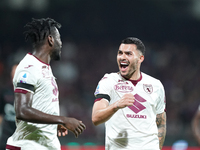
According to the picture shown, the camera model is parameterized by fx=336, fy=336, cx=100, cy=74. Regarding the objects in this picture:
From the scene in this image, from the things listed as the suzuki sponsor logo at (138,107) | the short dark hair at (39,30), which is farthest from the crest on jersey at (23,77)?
the suzuki sponsor logo at (138,107)

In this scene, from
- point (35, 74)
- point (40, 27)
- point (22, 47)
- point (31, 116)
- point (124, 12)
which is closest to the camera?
point (31, 116)

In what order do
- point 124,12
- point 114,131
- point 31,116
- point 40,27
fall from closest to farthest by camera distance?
point 31,116 < point 40,27 < point 114,131 < point 124,12

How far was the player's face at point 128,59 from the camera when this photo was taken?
3984 millimetres

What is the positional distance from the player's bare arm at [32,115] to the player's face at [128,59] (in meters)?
1.16

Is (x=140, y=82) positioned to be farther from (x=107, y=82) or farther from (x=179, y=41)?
(x=179, y=41)

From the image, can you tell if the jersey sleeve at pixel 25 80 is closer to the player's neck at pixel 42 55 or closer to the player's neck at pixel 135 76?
the player's neck at pixel 42 55

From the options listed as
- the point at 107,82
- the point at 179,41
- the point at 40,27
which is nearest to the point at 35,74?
the point at 40,27

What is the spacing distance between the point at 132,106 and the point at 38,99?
3.81ft

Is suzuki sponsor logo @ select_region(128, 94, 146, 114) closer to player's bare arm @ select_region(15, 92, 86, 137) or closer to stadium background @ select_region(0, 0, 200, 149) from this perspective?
player's bare arm @ select_region(15, 92, 86, 137)

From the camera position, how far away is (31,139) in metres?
3.24

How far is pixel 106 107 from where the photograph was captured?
3.54 m

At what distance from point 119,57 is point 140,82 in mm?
396

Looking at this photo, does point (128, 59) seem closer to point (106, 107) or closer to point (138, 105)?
point (138, 105)

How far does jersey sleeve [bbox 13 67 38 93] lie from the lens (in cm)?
306
